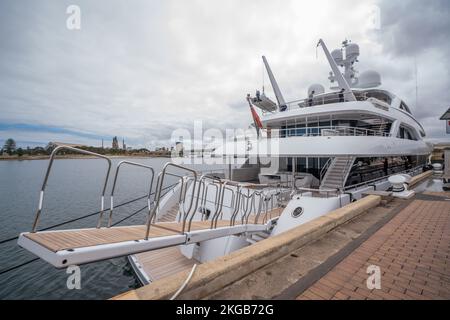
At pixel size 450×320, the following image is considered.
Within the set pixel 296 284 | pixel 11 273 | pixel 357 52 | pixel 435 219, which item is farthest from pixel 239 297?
pixel 357 52

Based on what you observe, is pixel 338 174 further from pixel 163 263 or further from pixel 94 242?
pixel 94 242

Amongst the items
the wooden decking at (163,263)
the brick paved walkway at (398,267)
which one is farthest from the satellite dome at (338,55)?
the wooden decking at (163,263)

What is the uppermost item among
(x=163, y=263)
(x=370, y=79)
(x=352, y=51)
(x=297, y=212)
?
(x=352, y=51)

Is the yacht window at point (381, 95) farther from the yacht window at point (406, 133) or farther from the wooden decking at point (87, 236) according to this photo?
the wooden decking at point (87, 236)

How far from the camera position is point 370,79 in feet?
63.7

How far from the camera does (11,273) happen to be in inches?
301

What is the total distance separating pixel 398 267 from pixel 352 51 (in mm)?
23343

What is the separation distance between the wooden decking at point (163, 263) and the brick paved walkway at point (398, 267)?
5.75 metres

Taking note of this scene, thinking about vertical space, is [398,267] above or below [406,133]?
below

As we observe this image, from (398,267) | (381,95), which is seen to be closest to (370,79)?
(381,95)

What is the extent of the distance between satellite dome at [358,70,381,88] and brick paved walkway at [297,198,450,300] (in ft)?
60.8

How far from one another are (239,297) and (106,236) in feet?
6.42

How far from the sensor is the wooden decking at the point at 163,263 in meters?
7.05

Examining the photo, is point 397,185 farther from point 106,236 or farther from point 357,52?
point 357,52
